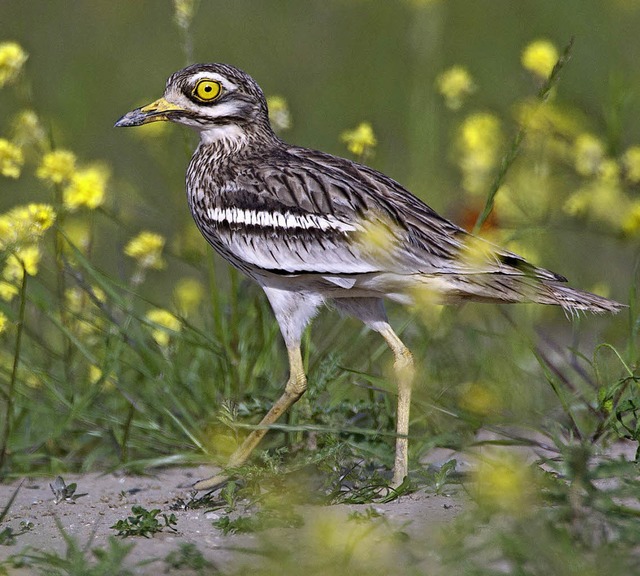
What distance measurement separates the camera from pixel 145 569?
331 cm

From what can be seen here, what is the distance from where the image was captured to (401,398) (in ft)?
14.3

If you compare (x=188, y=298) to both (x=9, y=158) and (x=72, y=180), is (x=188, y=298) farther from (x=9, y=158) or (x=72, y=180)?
(x=9, y=158)

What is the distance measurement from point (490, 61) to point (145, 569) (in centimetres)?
780

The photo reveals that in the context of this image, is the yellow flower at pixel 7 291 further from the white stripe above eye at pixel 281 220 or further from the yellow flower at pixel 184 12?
the yellow flower at pixel 184 12

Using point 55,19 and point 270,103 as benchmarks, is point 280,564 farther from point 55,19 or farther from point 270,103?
point 55,19

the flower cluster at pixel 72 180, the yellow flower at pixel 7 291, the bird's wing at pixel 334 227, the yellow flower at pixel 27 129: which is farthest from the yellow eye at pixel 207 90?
the yellow flower at pixel 7 291

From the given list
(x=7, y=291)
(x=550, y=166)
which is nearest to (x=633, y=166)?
(x=550, y=166)

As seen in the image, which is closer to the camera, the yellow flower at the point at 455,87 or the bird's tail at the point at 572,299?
the bird's tail at the point at 572,299

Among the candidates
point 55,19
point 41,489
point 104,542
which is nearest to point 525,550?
point 104,542

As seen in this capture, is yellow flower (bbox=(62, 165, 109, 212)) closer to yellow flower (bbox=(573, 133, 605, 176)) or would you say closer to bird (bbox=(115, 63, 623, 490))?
bird (bbox=(115, 63, 623, 490))

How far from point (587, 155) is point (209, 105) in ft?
5.73

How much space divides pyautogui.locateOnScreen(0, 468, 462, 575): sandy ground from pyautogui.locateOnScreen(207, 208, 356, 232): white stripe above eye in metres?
1.07

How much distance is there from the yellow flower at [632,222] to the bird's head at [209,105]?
64.9 inches

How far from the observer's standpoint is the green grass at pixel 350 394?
3328mm
